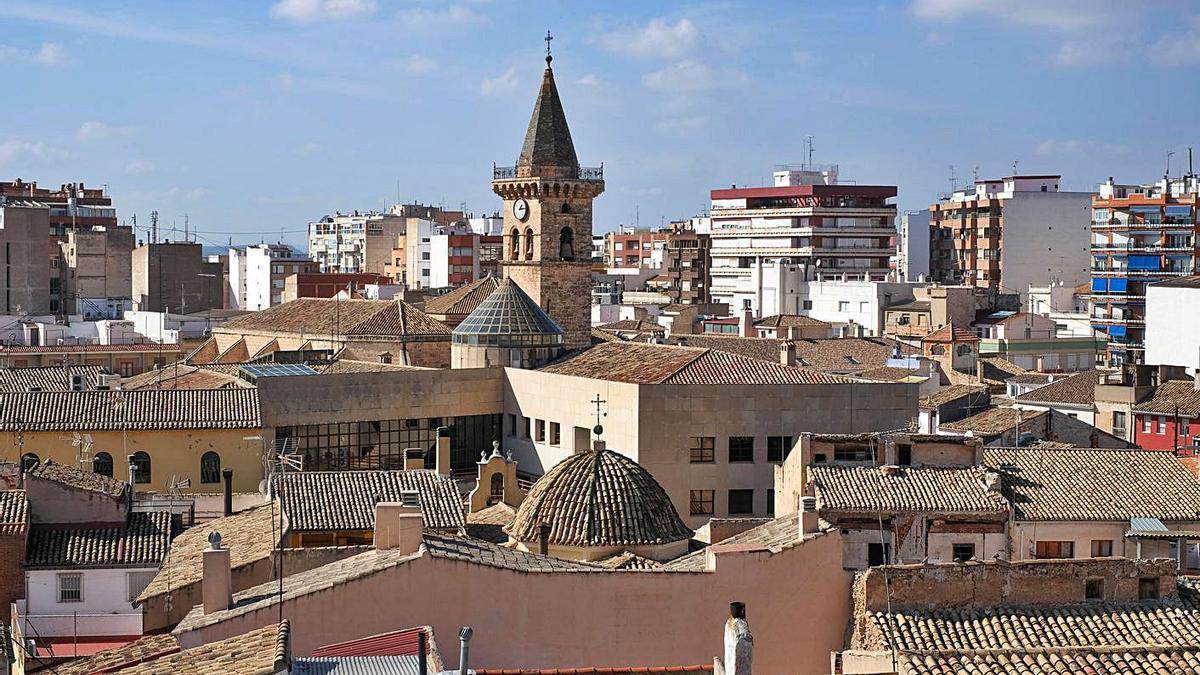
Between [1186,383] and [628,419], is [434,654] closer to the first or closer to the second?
[628,419]

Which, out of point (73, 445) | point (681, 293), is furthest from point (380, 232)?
point (73, 445)

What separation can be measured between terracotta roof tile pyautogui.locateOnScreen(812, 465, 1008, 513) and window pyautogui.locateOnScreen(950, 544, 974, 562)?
0.49 meters

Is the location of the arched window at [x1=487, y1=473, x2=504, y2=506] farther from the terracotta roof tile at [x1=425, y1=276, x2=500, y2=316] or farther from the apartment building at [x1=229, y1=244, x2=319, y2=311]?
the apartment building at [x1=229, y1=244, x2=319, y2=311]

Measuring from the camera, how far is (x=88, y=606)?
25.8 meters

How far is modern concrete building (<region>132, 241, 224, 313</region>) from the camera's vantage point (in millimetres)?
94875

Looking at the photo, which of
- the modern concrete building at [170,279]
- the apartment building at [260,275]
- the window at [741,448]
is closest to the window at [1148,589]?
the window at [741,448]

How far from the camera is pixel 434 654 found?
53.4 feet

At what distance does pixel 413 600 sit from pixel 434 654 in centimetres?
286

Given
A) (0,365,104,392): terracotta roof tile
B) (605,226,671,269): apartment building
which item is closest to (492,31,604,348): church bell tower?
(0,365,104,392): terracotta roof tile

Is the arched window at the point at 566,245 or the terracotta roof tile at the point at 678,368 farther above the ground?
the arched window at the point at 566,245

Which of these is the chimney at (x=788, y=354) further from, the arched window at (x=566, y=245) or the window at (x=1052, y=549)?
the window at (x=1052, y=549)

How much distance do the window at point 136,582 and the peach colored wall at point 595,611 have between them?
8.21m

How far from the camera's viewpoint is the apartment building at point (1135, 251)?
7906 centimetres

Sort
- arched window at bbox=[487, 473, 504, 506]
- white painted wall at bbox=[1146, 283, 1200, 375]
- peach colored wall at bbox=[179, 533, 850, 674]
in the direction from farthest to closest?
white painted wall at bbox=[1146, 283, 1200, 375] < arched window at bbox=[487, 473, 504, 506] < peach colored wall at bbox=[179, 533, 850, 674]
